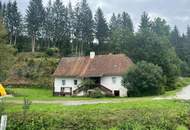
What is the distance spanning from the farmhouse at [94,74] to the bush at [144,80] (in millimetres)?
3986

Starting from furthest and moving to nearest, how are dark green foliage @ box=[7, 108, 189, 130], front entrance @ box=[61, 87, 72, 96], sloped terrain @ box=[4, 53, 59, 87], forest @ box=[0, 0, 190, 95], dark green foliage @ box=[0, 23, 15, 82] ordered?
1. forest @ box=[0, 0, 190, 95]
2. sloped terrain @ box=[4, 53, 59, 87]
3. front entrance @ box=[61, 87, 72, 96]
4. dark green foliage @ box=[0, 23, 15, 82]
5. dark green foliage @ box=[7, 108, 189, 130]

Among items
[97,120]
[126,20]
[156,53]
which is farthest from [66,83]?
[126,20]

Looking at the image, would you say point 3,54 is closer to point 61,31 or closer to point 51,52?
point 51,52

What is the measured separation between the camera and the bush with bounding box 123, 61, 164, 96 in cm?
4784

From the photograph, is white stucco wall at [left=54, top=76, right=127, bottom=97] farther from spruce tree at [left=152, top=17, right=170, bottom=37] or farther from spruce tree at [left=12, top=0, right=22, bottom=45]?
spruce tree at [left=152, top=17, right=170, bottom=37]

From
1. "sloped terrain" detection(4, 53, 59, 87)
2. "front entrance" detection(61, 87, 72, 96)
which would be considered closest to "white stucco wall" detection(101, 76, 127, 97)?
"front entrance" detection(61, 87, 72, 96)

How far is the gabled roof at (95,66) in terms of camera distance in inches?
2179

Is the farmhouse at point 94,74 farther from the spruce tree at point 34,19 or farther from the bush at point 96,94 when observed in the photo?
the spruce tree at point 34,19

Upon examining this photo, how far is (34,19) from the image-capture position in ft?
298

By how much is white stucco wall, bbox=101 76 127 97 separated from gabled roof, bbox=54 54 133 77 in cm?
69

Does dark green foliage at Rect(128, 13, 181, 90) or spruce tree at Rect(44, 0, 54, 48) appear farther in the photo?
spruce tree at Rect(44, 0, 54, 48)

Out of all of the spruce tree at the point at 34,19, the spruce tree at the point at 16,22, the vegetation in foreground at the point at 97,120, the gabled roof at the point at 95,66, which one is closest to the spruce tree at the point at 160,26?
the spruce tree at the point at 34,19

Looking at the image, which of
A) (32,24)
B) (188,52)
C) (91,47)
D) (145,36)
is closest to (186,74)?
(188,52)

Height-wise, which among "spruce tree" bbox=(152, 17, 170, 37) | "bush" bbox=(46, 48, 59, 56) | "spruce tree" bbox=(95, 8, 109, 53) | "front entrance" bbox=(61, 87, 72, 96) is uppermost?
"spruce tree" bbox=(152, 17, 170, 37)
